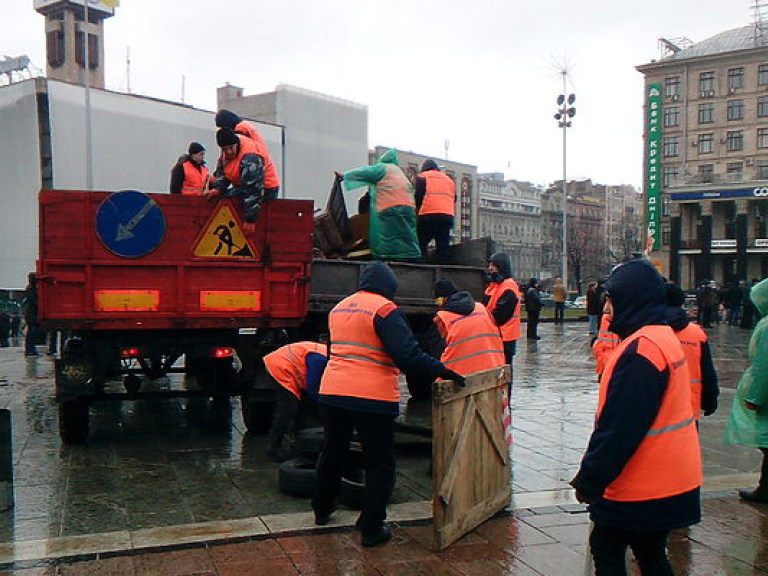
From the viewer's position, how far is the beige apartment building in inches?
2320

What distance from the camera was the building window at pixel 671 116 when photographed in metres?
67.1

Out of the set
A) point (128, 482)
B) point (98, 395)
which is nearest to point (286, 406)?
point (128, 482)

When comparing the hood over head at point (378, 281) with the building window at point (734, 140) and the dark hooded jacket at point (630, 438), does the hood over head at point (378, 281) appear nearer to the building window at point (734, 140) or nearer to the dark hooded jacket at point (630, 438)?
the dark hooded jacket at point (630, 438)

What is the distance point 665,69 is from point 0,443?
7056 cm

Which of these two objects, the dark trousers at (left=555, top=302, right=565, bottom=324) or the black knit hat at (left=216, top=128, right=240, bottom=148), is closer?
the black knit hat at (left=216, top=128, right=240, bottom=148)

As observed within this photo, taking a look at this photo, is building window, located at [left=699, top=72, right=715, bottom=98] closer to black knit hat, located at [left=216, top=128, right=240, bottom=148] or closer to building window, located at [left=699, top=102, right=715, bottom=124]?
building window, located at [left=699, top=102, right=715, bottom=124]

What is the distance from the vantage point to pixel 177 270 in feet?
23.2

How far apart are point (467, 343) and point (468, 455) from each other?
5.33 feet

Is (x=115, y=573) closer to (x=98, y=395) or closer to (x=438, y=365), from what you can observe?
(x=438, y=365)

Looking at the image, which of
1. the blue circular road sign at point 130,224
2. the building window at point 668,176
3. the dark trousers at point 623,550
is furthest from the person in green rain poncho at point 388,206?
Answer: the building window at point 668,176

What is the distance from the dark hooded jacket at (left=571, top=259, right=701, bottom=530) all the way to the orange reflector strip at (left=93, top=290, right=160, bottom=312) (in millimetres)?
4734

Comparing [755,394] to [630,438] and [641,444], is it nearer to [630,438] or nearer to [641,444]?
[641,444]

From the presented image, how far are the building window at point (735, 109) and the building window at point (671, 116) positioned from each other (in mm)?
4025

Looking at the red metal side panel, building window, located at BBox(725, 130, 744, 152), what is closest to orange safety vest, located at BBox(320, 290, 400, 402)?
the red metal side panel
